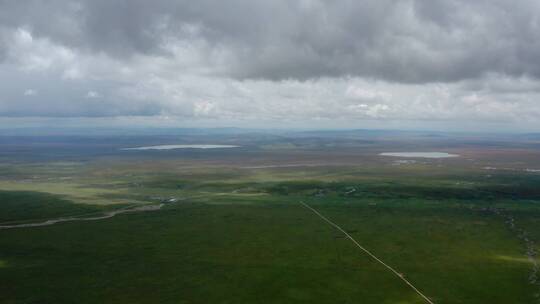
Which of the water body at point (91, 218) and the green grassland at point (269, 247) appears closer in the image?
the green grassland at point (269, 247)

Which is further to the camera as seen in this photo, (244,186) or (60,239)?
(244,186)

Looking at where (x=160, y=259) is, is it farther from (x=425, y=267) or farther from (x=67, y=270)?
(x=425, y=267)

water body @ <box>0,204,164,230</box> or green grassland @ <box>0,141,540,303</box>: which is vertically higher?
water body @ <box>0,204,164,230</box>

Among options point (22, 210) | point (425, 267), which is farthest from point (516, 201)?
point (22, 210)

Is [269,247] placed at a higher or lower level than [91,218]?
lower

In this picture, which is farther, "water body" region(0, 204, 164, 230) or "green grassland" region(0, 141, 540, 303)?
"water body" region(0, 204, 164, 230)

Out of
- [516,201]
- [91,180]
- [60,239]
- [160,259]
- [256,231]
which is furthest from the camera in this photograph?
[91,180]

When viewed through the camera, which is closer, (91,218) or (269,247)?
(269,247)

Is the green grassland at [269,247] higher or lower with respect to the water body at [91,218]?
lower
